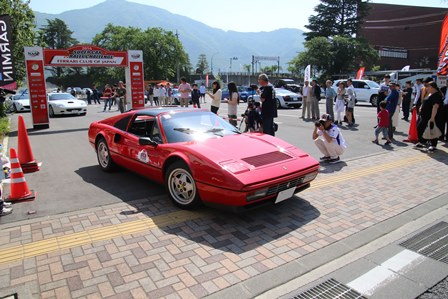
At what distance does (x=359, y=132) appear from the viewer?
11.2 metres

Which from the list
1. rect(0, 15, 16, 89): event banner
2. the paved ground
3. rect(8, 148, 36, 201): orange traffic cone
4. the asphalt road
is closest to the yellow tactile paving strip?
the paved ground

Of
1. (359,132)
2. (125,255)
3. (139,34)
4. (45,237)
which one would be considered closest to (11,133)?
(45,237)

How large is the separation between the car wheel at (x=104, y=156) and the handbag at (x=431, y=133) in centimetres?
720

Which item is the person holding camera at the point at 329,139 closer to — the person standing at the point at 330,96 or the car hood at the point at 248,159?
the car hood at the point at 248,159

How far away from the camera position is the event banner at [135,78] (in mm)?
15391

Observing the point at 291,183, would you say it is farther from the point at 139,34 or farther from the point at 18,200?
the point at 139,34

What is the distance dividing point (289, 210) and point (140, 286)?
2.33 meters

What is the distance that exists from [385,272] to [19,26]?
18231 mm

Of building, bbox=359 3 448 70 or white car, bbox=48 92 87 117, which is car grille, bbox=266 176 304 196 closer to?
white car, bbox=48 92 87 117

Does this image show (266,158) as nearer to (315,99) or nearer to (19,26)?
(315,99)

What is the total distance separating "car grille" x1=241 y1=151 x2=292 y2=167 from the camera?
13.9ft

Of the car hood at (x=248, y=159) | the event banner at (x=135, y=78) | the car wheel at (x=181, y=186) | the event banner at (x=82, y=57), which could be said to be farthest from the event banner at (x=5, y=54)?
the car hood at (x=248, y=159)

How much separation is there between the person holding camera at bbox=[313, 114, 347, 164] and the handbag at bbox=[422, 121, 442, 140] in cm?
265

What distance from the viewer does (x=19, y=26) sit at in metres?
15.9
